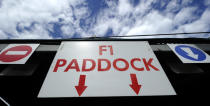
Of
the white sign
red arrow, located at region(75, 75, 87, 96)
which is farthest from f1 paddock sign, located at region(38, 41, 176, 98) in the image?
the white sign

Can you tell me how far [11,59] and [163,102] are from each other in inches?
115

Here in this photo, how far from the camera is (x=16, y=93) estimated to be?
1.88 m

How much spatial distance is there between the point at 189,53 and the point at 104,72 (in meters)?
1.71

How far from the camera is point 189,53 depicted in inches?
78.0

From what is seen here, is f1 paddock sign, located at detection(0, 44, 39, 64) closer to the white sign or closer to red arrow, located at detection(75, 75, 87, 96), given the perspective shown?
red arrow, located at detection(75, 75, 87, 96)

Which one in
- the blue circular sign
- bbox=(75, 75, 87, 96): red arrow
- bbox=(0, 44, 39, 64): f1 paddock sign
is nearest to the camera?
bbox=(75, 75, 87, 96): red arrow

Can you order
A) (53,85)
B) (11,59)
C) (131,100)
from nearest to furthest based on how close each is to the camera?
(53,85)
(11,59)
(131,100)

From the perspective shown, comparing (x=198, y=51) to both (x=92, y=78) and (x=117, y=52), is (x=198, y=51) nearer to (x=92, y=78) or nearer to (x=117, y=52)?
(x=117, y=52)

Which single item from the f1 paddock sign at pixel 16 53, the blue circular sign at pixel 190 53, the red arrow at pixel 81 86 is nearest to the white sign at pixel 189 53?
the blue circular sign at pixel 190 53

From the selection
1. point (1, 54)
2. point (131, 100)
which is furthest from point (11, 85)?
point (131, 100)

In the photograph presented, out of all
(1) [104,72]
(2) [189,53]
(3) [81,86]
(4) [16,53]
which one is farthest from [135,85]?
(4) [16,53]

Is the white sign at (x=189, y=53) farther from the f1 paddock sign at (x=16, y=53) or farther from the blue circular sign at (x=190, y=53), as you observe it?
the f1 paddock sign at (x=16, y=53)

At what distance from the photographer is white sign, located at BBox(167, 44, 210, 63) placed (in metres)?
1.85

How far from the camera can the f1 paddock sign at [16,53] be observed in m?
1.79
